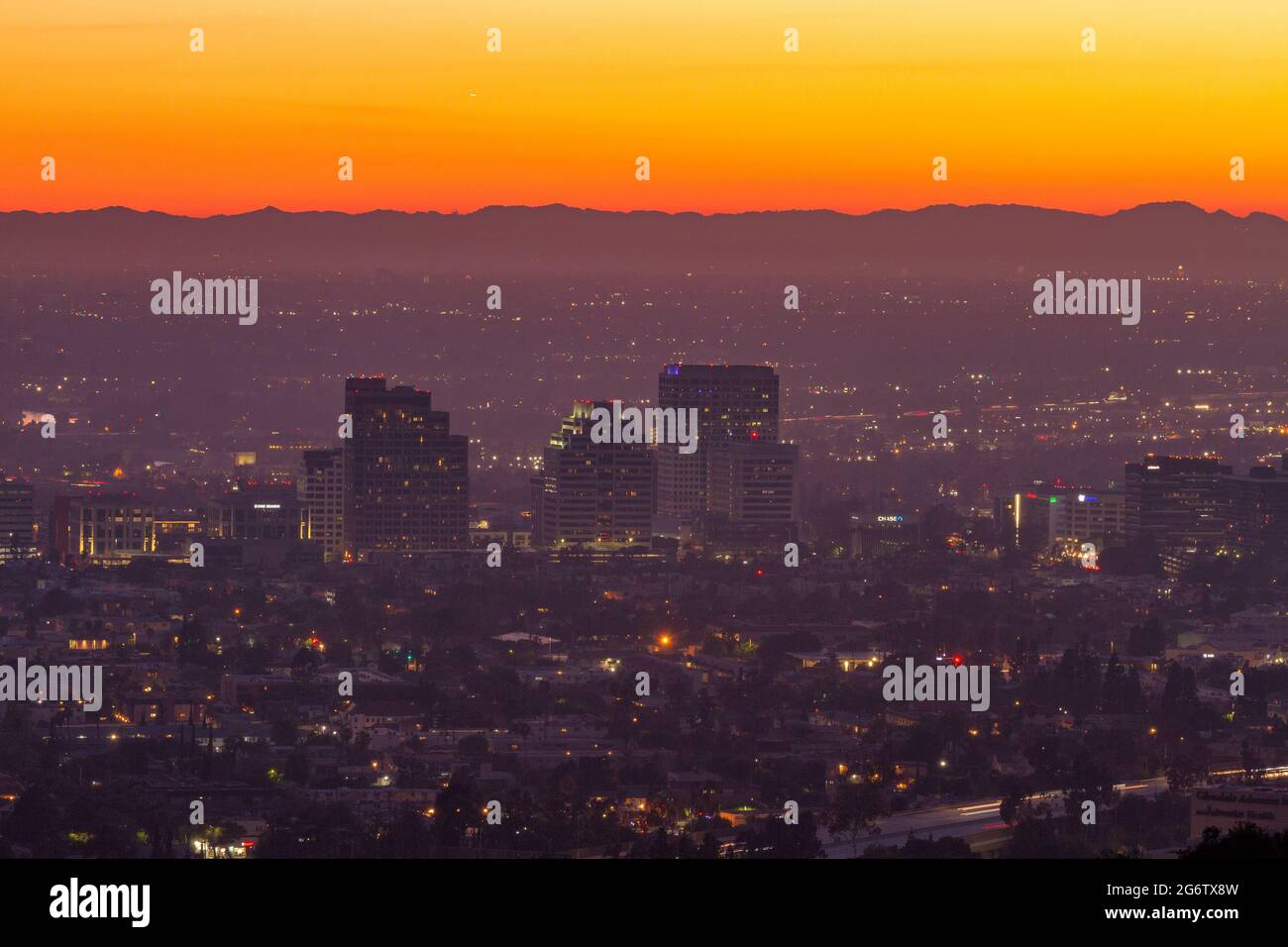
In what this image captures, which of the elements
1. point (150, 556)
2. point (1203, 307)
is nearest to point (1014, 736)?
point (150, 556)

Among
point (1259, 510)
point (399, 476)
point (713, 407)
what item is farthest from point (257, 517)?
point (1259, 510)

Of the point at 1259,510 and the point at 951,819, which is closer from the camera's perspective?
the point at 951,819

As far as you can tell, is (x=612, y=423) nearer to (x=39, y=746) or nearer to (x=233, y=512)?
(x=233, y=512)
